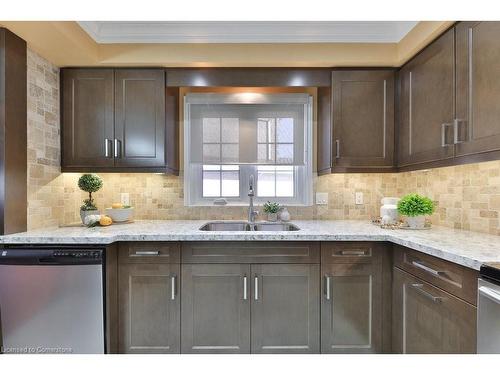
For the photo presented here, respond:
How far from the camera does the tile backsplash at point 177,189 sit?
1.93 metres

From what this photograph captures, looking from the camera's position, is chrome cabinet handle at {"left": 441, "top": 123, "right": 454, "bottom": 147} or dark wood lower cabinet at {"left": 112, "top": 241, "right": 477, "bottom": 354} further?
dark wood lower cabinet at {"left": 112, "top": 241, "right": 477, "bottom": 354}

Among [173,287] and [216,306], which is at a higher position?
[173,287]

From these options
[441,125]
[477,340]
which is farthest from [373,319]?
[441,125]

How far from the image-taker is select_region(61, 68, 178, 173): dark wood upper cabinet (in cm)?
229

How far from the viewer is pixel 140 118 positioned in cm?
230

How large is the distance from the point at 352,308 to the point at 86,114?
2.39 meters

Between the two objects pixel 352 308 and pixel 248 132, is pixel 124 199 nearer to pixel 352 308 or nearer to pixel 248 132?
pixel 248 132

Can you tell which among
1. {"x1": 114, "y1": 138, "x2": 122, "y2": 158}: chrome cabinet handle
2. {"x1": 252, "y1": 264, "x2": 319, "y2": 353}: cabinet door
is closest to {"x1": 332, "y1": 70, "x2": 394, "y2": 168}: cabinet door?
{"x1": 252, "y1": 264, "x2": 319, "y2": 353}: cabinet door

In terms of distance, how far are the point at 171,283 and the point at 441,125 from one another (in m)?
1.96

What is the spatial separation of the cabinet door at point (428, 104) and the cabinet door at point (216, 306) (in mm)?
1413

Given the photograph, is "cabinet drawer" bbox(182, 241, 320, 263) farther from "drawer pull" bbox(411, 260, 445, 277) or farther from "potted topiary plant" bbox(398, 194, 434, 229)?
"potted topiary plant" bbox(398, 194, 434, 229)

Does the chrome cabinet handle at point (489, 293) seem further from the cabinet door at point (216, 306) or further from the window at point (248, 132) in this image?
the window at point (248, 132)

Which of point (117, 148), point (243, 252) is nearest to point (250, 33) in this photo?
point (117, 148)

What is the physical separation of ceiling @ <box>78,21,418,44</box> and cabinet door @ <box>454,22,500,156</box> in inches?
26.1
